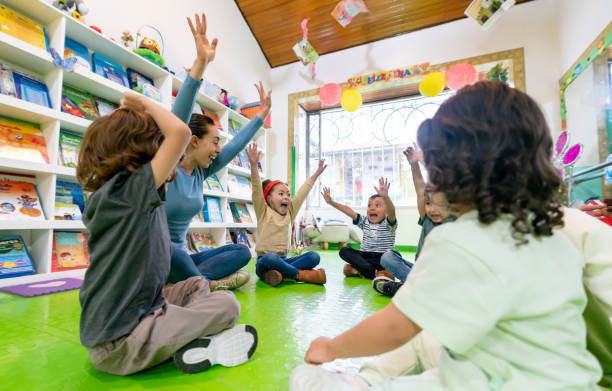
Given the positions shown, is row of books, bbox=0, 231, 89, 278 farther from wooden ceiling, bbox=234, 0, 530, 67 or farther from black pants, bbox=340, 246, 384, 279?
wooden ceiling, bbox=234, 0, 530, 67

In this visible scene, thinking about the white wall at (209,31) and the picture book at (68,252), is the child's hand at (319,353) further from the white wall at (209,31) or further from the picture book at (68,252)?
the white wall at (209,31)

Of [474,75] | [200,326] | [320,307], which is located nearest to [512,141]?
[200,326]

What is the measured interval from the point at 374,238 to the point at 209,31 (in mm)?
2835

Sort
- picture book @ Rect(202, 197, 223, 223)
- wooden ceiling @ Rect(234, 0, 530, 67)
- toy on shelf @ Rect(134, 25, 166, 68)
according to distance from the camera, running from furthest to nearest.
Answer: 1. wooden ceiling @ Rect(234, 0, 530, 67)
2. picture book @ Rect(202, 197, 223, 223)
3. toy on shelf @ Rect(134, 25, 166, 68)

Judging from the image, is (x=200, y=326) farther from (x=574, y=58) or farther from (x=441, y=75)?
(x=574, y=58)

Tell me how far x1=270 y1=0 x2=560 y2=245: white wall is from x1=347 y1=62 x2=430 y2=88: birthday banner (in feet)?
0.29

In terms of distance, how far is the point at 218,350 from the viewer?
687 mm

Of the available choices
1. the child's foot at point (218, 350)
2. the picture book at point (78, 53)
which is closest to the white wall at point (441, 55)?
the picture book at point (78, 53)

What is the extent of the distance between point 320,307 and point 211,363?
1.90 feet

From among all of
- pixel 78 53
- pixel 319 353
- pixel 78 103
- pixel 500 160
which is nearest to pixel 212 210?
pixel 78 103

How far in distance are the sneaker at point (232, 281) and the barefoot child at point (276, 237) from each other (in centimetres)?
15

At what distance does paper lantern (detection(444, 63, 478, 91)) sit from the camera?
3010 millimetres

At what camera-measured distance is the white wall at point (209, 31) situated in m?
2.17

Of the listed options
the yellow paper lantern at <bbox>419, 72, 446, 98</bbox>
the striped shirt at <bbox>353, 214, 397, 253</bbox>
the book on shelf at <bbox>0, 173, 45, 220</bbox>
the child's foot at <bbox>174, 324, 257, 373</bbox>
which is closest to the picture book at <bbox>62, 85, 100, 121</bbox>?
the book on shelf at <bbox>0, 173, 45, 220</bbox>
